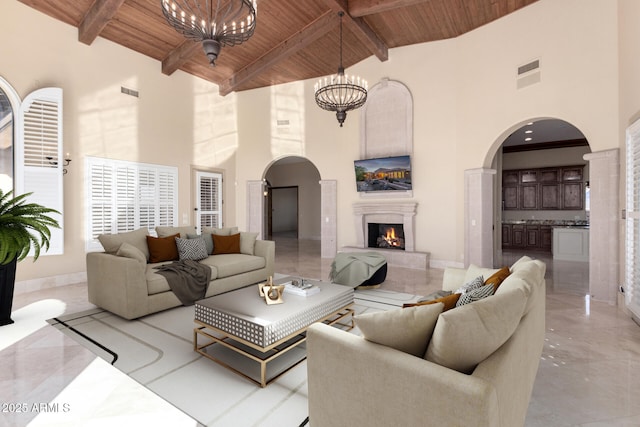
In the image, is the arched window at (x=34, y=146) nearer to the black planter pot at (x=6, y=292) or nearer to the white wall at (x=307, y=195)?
the black planter pot at (x=6, y=292)

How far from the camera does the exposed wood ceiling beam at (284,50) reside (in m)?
5.86

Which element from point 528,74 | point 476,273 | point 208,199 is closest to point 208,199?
point 208,199

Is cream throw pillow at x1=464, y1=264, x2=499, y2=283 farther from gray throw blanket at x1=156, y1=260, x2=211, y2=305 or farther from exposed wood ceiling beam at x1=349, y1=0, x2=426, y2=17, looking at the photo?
exposed wood ceiling beam at x1=349, y1=0, x2=426, y2=17

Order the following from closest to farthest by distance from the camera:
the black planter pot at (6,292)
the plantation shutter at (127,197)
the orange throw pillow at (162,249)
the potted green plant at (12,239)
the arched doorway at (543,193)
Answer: the potted green plant at (12,239) → the black planter pot at (6,292) → the orange throw pillow at (162,249) → the plantation shutter at (127,197) → the arched doorway at (543,193)

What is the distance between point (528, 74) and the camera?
208 inches

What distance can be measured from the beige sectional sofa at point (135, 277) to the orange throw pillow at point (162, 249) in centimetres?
10

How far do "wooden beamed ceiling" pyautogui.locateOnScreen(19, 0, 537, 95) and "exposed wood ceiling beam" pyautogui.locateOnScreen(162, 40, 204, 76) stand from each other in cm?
2

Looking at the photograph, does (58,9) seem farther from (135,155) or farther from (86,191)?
(86,191)

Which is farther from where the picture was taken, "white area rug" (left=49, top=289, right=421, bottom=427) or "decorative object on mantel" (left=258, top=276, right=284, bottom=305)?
"decorative object on mantel" (left=258, top=276, right=284, bottom=305)

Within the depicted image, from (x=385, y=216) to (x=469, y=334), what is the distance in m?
6.01

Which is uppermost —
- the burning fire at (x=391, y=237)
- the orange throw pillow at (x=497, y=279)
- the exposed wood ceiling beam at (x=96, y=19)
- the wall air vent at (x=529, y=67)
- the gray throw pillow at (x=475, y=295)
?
the exposed wood ceiling beam at (x=96, y=19)

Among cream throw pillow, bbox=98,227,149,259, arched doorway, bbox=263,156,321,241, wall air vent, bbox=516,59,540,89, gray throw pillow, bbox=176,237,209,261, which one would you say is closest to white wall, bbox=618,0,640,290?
→ wall air vent, bbox=516,59,540,89

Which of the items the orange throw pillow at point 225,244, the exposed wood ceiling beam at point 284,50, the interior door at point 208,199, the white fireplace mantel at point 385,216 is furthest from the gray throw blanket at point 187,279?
the exposed wood ceiling beam at point 284,50

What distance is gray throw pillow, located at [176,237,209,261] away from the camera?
468cm
